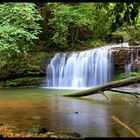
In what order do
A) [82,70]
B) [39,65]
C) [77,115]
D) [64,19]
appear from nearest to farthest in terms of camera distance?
1. [77,115]
2. [82,70]
3. [39,65]
4. [64,19]

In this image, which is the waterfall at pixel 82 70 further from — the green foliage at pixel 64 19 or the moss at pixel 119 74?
the green foliage at pixel 64 19

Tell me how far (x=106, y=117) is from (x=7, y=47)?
423 inches

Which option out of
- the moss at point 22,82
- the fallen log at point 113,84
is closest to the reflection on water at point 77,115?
the fallen log at point 113,84

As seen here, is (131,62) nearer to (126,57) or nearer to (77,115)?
(126,57)

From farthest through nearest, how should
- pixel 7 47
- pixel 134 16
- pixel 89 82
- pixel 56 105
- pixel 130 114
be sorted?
pixel 89 82 < pixel 7 47 < pixel 56 105 < pixel 130 114 < pixel 134 16

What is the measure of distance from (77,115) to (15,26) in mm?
11118

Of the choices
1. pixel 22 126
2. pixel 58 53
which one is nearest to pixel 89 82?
pixel 58 53

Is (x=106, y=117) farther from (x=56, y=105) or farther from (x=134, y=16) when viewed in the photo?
(x=134, y=16)

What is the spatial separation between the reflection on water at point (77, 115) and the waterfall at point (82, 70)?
720cm

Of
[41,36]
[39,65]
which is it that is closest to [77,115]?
[39,65]

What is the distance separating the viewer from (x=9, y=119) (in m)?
8.36

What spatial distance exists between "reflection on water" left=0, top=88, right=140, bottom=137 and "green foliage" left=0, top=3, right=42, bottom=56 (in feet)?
24.6

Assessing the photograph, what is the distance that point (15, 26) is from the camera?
63.2ft

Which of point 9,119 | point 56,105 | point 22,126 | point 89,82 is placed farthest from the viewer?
point 89,82
